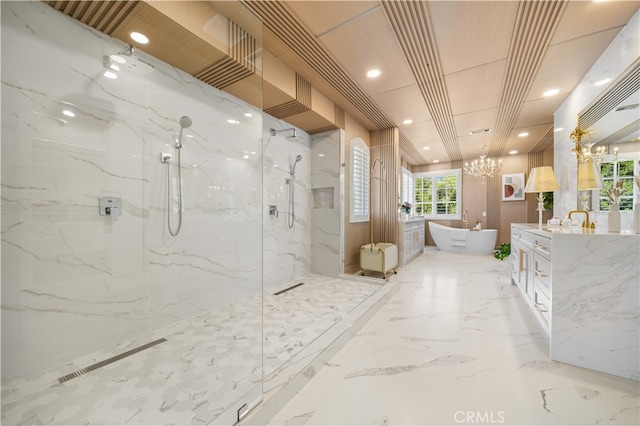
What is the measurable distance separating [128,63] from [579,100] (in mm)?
4505

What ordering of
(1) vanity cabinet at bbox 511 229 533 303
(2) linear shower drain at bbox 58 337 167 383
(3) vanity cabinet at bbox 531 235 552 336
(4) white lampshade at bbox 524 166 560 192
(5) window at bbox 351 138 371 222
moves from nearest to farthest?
(2) linear shower drain at bbox 58 337 167 383 → (3) vanity cabinet at bbox 531 235 552 336 → (1) vanity cabinet at bbox 511 229 533 303 → (4) white lampshade at bbox 524 166 560 192 → (5) window at bbox 351 138 371 222

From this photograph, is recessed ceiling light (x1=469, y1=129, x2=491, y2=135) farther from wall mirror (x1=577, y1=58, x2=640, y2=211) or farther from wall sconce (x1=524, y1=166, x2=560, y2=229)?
wall sconce (x1=524, y1=166, x2=560, y2=229)

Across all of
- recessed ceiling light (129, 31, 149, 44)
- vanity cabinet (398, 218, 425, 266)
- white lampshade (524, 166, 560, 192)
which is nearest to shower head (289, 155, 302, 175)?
recessed ceiling light (129, 31, 149, 44)

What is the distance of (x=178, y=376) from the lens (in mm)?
1506

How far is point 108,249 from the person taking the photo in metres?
1.80

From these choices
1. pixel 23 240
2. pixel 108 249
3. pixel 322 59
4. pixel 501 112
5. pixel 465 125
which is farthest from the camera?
pixel 465 125

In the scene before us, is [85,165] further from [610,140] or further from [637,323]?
[610,140]

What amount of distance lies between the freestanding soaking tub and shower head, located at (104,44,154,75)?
→ 645 cm

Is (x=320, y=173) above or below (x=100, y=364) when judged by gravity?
above

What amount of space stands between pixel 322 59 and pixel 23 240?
8.75 feet

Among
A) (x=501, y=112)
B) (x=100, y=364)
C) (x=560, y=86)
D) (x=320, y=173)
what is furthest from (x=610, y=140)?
(x=100, y=364)

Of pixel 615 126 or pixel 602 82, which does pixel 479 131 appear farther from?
pixel 615 126

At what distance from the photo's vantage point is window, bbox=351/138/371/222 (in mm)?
4062

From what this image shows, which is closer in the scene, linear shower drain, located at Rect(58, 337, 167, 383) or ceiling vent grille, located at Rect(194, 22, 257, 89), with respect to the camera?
linear shower drain, located at Rect(58, 337, 167, 383)
